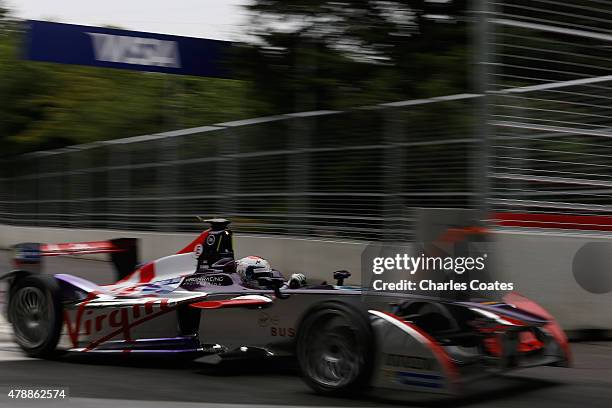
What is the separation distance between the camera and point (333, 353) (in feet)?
21.9

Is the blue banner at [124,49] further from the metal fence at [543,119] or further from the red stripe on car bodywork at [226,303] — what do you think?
the red stripe on car bodywork at [226,303]

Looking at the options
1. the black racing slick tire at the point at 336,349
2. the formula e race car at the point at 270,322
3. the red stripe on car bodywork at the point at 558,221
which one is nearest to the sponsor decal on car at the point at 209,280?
the formula e race car at the point at 270,322

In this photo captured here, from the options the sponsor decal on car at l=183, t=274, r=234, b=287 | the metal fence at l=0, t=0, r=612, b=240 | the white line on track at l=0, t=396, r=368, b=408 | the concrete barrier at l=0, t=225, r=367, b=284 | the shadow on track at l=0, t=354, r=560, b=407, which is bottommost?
the shadow on track at l=0, t=354, r=560, b=407

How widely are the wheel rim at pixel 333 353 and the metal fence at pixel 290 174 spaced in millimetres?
3922

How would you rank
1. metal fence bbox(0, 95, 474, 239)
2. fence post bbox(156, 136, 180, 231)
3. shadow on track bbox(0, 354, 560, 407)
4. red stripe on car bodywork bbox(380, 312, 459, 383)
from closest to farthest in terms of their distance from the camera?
red stripe on car bodywork bbox(380, 312, 459, 383), shadow on track bbox(0, 354, 560, 407), metal fence bbox(0, 95, 474, 239), fence post bbox(156, 136, 180, 231)

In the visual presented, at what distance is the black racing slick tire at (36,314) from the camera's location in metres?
8.55

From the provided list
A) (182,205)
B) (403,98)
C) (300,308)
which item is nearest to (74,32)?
(182,205)

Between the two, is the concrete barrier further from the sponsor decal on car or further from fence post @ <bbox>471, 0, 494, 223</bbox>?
the sponsor decal on car

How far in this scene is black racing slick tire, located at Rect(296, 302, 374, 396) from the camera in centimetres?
643

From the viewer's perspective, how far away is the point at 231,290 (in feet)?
26.4

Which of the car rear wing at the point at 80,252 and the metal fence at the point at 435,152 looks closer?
the car rear wing at the point at 80,252

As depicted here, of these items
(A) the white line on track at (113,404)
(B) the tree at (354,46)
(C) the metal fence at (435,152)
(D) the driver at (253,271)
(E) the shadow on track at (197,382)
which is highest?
(B) the tree at (354,46)

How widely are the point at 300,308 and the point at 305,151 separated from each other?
7.06 metres

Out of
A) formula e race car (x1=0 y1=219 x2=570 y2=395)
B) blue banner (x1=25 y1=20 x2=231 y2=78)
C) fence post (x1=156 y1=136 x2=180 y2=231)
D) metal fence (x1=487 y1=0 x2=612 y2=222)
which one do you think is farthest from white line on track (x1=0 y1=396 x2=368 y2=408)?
fence post (x1=156 y1=136 x2=180 y2=231)
